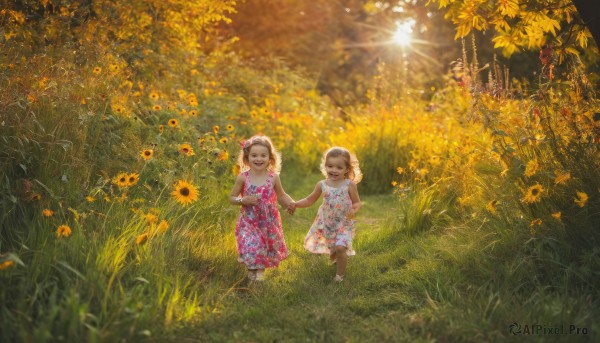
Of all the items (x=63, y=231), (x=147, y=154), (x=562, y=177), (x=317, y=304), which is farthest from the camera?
(x=147, y=154)

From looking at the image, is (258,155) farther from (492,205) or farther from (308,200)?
(492,205)

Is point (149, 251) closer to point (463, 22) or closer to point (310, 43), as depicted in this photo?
point (463, 22)

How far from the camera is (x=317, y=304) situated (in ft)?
12.2

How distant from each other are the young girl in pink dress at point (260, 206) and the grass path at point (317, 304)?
0.62 feet

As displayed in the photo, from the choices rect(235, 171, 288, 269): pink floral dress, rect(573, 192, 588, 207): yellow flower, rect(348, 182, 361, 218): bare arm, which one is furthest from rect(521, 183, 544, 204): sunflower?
rect(235, 171, 288, 269): pink floral dress

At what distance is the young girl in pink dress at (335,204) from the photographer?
4.38 meters

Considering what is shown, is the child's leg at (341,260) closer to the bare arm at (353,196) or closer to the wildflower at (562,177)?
the bare arm at (353,196)

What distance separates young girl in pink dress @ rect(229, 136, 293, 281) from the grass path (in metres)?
0.19

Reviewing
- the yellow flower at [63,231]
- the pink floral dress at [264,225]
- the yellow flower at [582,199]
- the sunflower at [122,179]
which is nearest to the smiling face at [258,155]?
the pink floral dress at [264,225]

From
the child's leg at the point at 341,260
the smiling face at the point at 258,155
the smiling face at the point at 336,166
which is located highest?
the smiling face at the point at 258,155

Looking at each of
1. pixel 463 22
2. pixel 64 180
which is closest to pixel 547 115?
pixel 463 22

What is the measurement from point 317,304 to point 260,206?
963 mm

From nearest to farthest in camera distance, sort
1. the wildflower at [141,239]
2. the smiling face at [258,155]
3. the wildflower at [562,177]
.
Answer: the wildflower at [141,239] → the wildflower at [562,177] → the smiling face at [258,155]

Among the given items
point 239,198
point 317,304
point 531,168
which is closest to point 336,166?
point 239,198
